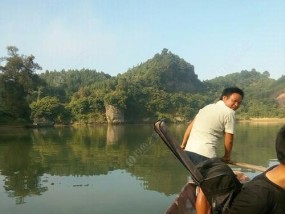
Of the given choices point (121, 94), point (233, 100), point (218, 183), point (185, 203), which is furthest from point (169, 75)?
point (218, 183)

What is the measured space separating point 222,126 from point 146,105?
7285 centimetres

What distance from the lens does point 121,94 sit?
73188 millimetres

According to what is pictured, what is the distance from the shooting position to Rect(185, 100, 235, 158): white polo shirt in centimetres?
435

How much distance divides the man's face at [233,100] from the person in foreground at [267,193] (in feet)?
6.84

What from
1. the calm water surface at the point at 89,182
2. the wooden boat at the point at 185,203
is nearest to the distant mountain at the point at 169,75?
the calm water surface at the point at 89,182

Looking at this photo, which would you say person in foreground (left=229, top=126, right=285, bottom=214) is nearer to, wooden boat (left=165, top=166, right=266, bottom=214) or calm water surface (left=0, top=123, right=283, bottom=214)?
wooden boat (left=165, top=166, right=266, bottom=214)

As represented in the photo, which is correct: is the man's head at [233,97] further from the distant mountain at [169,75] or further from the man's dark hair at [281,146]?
the distant mountain at [169,75]

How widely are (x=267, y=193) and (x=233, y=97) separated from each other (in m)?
2.25

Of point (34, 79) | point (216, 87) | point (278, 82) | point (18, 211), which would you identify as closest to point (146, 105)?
point (34, 79)

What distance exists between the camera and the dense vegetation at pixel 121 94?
48094mm

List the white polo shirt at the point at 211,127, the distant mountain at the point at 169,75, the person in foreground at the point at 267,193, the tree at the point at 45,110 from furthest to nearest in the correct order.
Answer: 1. the distant mountain at the point at 169,75
2. the tree at the point at 45,110
3. the white polo shirt at the point at 211,127
4. the person in foreground at the point at 267,193

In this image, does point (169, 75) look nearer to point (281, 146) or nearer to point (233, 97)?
point (233, 97)

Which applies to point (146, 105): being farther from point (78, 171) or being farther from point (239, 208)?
point (239, 208)

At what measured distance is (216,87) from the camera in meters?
116
